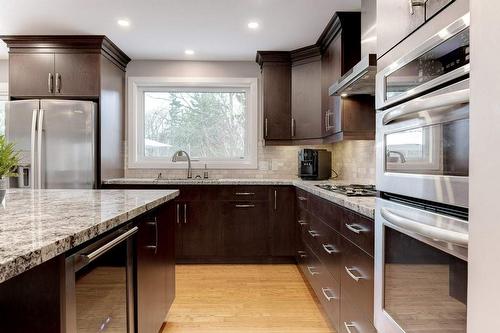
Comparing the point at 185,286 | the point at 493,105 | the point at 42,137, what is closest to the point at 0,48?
the point at 42,137

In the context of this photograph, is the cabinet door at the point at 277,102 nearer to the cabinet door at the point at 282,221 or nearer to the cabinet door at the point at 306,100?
the cabinet door at the point at 306,100

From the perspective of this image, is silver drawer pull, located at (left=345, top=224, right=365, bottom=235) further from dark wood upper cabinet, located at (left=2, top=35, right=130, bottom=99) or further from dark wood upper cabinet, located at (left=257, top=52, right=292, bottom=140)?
dark wood upper cabinet, located at (left=2, top=35, right=130, bottom=99)

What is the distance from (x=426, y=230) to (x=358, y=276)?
31.6 inches

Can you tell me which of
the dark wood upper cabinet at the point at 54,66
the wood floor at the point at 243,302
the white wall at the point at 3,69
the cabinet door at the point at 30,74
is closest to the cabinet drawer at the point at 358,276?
the wood floor at the point at 243,302

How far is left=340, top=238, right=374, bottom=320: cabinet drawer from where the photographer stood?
4.96 feet

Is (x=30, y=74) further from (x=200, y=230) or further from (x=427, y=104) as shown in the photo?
(x=427, y=104)

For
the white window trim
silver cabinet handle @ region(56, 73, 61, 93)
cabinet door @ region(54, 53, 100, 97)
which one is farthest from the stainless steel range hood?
silver cabinet handle @ region(56, 73, 61, 93)

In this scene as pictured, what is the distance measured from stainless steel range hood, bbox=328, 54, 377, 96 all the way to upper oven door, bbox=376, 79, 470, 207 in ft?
2.31

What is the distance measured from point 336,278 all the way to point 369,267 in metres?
0.57

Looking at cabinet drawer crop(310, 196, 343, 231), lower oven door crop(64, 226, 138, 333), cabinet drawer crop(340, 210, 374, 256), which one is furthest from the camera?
cabinet drawer crop(310, 196, 343, 231)

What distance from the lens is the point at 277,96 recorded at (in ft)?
12.9

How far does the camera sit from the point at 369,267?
1.51 meters

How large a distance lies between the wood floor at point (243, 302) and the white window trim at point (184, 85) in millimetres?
1270

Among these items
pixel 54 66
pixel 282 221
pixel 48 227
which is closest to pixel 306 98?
pixel 282 221
